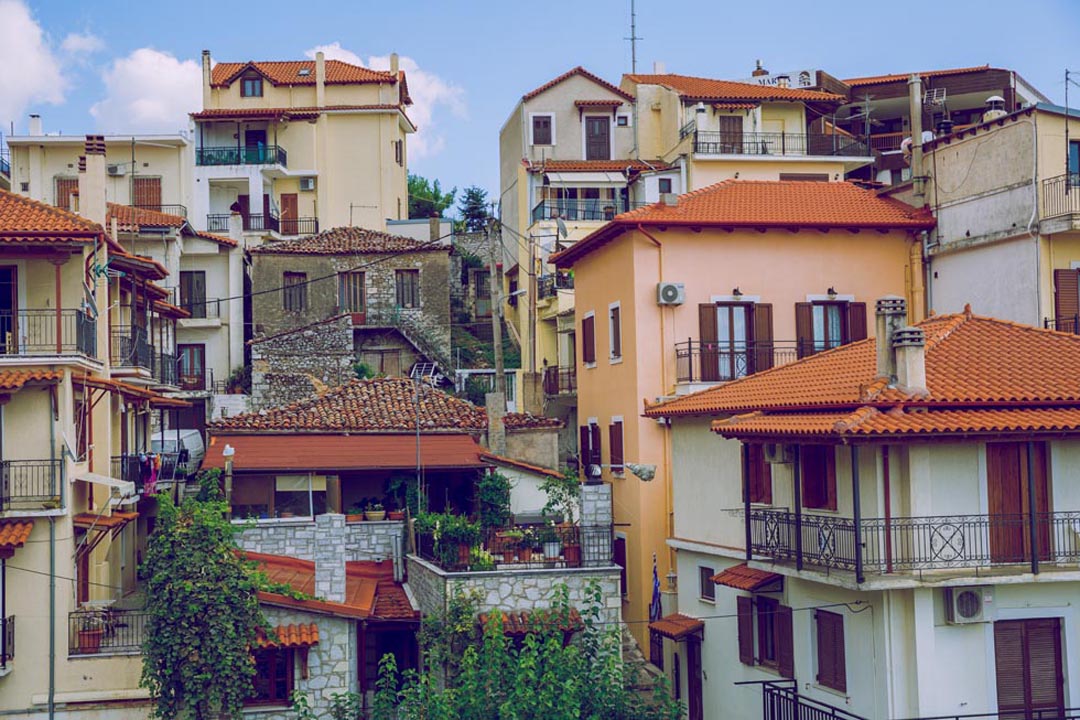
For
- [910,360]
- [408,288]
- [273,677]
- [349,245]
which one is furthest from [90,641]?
[349,245]

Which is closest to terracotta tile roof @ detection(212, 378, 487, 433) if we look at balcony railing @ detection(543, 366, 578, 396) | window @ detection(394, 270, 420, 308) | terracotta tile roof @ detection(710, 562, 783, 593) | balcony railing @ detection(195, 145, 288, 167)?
balcony railing @ detection(543, 366, 578, 396)

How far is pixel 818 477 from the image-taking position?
74.1ft

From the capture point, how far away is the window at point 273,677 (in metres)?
24.4

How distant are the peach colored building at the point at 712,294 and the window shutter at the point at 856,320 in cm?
3

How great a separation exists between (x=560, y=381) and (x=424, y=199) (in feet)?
126

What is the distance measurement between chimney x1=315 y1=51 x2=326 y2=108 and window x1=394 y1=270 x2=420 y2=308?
1459 cm

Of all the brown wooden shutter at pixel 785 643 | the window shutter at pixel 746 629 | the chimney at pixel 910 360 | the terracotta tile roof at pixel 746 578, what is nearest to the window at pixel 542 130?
the window shutter at pixel 746 629

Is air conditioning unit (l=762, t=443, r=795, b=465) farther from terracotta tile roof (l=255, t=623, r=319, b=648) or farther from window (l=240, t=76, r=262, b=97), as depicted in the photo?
window (l=240, t=76, r=262, b=97)

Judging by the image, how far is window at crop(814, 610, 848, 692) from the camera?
22.0 meters

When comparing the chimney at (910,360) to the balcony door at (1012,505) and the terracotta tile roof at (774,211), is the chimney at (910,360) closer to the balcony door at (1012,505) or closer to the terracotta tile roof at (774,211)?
the balcony door at (1012,505)

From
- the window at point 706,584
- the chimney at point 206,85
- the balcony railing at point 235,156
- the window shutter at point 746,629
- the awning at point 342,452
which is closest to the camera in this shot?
the window shutter at point 746,629

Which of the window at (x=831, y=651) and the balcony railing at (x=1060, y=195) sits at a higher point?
the balcony railing at (x=1060, y=195)

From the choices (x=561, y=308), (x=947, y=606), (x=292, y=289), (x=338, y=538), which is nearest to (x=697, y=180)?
(x=561, y=308)

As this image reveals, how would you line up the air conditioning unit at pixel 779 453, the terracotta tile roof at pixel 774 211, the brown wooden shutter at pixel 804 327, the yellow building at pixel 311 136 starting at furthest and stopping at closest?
the yellow building at pixel 311 136, the brown wooden shutter at pixel 804 327, the terracotta tile roof at pixel 774 211, the air conditioning unit at pixel 779 453
